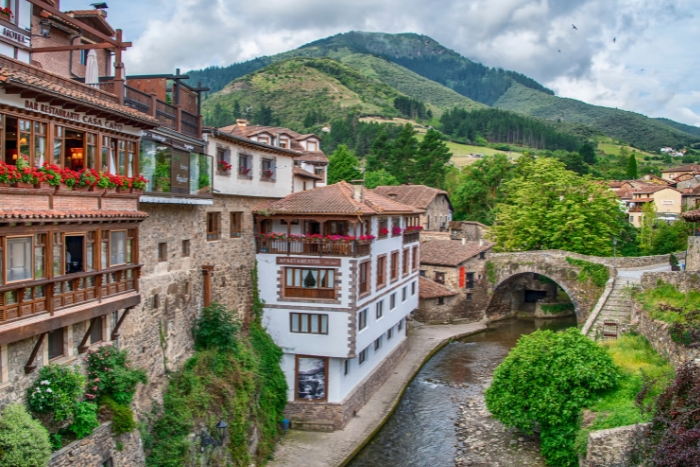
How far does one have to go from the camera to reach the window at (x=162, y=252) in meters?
18.7

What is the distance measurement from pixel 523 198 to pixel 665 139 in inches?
5478

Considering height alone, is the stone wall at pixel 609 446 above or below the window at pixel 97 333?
below

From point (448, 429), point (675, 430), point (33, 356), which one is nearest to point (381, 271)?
point (448, 429)

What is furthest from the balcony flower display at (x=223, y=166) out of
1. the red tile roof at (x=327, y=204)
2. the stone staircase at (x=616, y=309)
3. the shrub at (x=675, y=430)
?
A: the stone staircase at (x=616, y=309)

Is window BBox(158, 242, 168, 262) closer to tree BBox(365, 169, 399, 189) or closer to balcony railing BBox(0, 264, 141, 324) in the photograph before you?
balcony railing BBox(0, 264, 141, 324)

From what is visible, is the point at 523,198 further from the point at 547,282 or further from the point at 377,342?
the point at 377,342

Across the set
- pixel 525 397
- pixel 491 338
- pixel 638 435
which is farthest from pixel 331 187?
pixel 491 338

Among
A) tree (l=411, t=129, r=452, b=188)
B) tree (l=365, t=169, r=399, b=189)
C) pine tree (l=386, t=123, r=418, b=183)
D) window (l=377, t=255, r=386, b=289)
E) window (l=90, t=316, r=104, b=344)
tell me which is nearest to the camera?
window (l=90, t=316, r=104, b=344)

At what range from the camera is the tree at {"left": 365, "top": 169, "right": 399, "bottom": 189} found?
6825 cm

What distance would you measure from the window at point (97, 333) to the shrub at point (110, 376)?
27 centimetres

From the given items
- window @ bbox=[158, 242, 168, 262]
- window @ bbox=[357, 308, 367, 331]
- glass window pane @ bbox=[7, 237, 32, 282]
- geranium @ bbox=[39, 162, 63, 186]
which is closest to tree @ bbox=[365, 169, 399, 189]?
window @ bbox=[357, 308, 367, 331]

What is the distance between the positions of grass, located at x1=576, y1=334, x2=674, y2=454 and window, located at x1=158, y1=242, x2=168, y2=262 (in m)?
14.1

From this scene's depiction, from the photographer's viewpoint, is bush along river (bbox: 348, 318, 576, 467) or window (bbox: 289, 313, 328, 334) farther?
window (bbox: 289, 313, 328, 334)

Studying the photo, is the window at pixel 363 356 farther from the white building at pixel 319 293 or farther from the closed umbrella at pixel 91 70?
the closed umbrella at pixel 91 70
